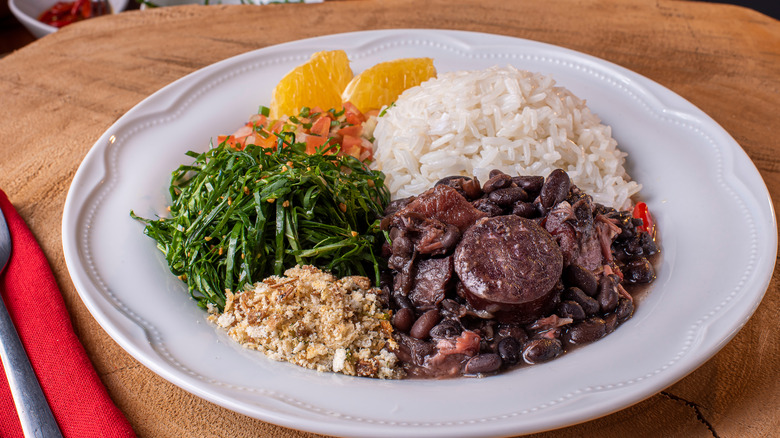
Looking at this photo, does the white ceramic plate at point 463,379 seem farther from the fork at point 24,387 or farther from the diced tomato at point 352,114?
the diced tomato at point 352,114

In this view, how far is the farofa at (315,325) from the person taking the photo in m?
2.91

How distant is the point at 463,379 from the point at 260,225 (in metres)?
1.45

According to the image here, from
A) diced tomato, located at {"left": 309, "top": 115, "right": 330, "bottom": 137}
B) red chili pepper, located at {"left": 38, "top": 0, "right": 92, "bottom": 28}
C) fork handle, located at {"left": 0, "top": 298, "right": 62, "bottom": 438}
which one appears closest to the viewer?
fork handle, located at {"left": 0, "top": 298, "right": 62, "bottom": 438}

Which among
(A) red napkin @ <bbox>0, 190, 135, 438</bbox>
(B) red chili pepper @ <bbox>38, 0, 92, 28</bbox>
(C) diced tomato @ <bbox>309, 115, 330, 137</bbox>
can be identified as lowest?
(B) red chili pepper @ <bbox>38, 0, 92, 28</bbox>

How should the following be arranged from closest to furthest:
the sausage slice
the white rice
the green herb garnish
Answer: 1. the sausage slice
2. the green herb garnish
3. the white rice

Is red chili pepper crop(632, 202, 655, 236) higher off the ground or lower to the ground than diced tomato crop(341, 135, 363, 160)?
lower

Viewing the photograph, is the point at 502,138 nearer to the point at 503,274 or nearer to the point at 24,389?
the point at 503,274

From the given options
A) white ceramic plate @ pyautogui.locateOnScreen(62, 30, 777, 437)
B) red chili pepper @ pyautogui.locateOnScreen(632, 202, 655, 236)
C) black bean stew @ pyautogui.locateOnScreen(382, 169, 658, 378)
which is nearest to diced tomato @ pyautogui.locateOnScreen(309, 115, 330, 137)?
white ceramic plate @ pyautogui.locateOnScreen(62, 30, 777, 437)

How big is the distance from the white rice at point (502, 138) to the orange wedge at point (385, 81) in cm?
50

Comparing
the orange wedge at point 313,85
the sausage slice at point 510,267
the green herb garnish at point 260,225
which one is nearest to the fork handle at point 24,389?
the green herb garnish at point 260,225

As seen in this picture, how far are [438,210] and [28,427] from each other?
2.28 m

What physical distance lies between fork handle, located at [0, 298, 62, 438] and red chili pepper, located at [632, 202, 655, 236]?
11.4ft

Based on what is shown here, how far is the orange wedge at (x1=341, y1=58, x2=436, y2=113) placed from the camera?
4766 mm

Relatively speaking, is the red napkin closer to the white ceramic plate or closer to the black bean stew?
the white ceramic plate
